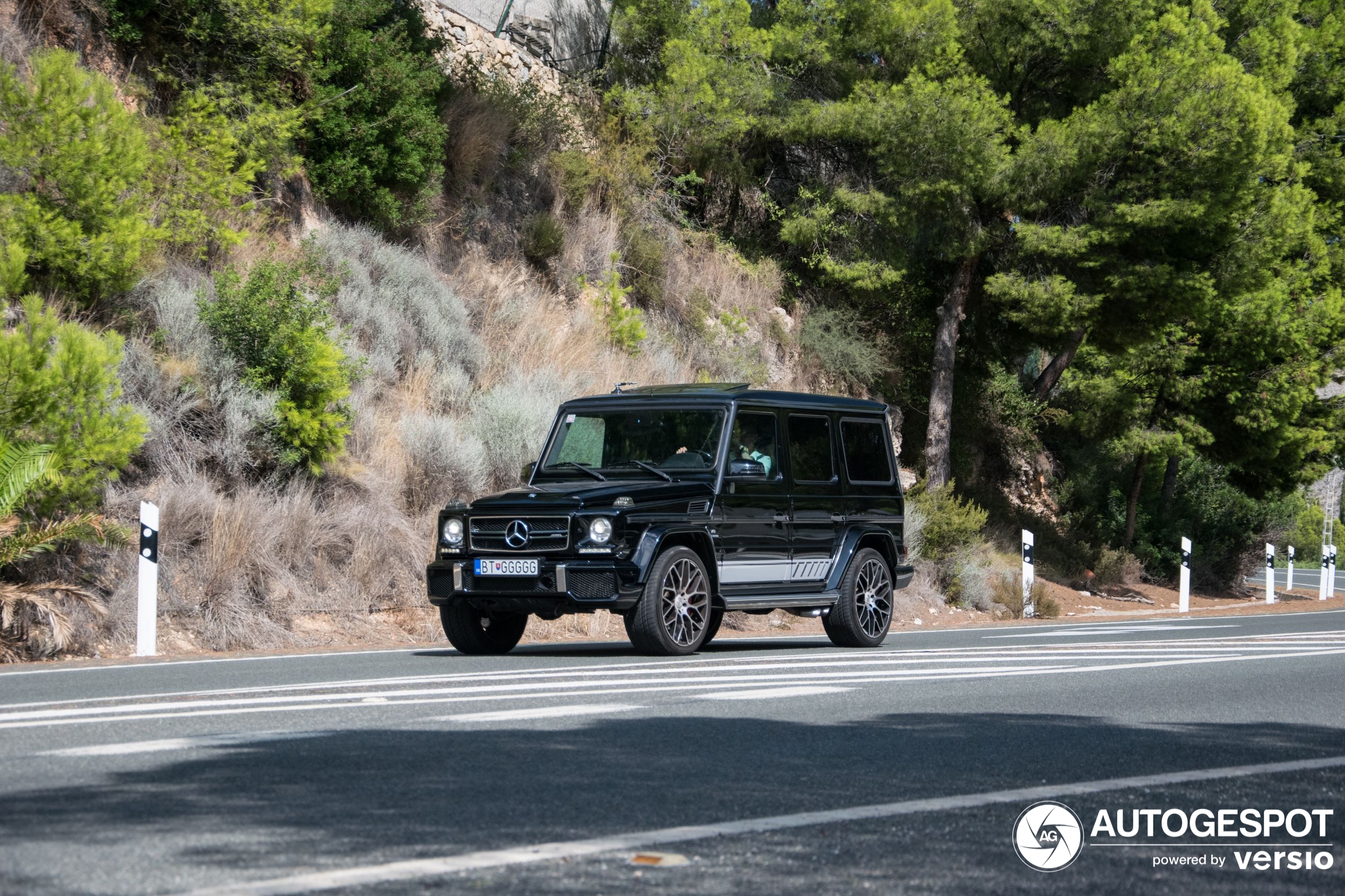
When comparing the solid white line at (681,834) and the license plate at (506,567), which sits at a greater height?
the license plate at (506,567)

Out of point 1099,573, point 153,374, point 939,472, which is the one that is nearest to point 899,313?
point 939,472

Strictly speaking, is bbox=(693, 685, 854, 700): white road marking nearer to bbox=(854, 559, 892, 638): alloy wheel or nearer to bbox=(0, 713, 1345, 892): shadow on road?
bbox=(0, 713, 1345, 892): shadow on road

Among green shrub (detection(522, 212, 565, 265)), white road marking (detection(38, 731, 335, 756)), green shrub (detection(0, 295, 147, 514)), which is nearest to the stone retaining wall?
green shrub (detection(522, 212, 565, 265))

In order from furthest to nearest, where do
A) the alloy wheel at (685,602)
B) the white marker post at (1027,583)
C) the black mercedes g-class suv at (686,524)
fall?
the white marker post at (1027,583), the alloy wheel at (685,602), the black mercedes g-class suv at (686,524)

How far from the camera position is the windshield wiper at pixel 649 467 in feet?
39.4

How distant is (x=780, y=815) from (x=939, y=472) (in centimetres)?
2459

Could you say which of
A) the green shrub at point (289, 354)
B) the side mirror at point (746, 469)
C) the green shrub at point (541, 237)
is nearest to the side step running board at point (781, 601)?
the side mirror at point (746, 469)

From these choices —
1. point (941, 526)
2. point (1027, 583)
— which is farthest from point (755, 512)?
point (1027, 583)

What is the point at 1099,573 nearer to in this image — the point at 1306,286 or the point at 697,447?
the point at 1306,286

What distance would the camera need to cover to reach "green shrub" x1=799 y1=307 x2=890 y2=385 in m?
30.3

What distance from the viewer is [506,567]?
37.0ft

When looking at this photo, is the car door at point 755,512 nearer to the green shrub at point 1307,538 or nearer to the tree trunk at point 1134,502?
the tree trunk at point 1134,502

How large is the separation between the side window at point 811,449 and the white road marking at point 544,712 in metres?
5.56

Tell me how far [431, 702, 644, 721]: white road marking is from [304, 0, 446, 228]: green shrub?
49.3ft
